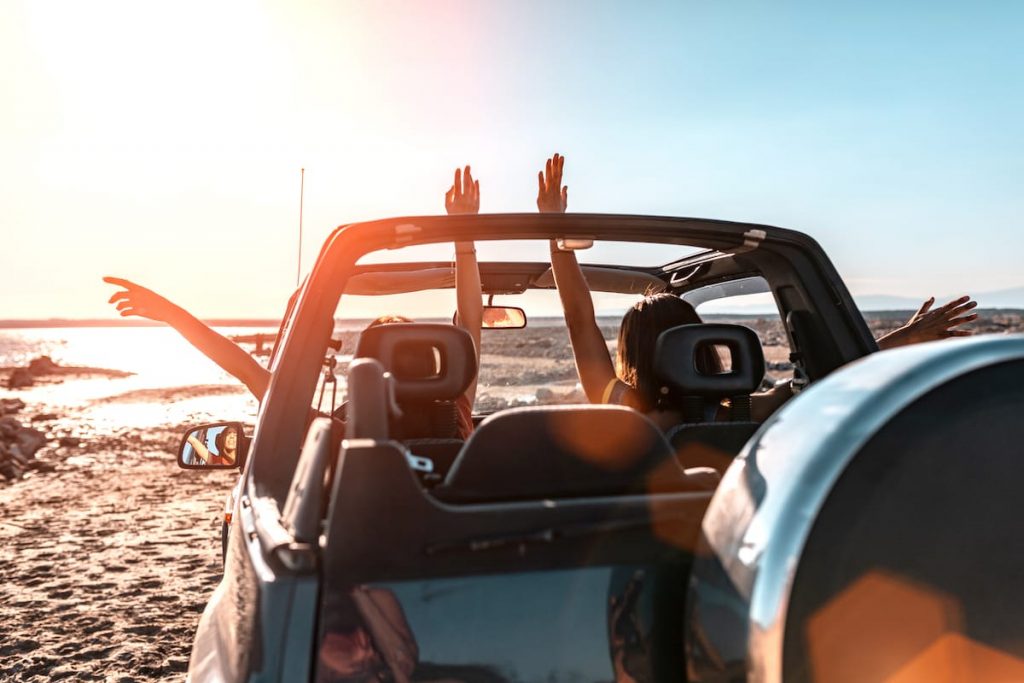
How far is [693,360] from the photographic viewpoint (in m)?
2.52

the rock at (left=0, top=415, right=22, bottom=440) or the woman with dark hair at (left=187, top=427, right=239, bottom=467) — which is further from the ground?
the woman with dark hair at (left=187, top=427, right=239, bottom=467)

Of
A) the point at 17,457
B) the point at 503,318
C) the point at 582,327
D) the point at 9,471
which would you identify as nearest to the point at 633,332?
the point at 582,327

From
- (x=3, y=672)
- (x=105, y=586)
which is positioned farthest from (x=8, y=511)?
(x=3, y=672)

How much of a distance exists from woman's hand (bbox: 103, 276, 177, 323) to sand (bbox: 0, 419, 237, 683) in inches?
82.5

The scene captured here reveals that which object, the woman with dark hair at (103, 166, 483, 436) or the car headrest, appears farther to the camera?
the woman with dark hair at (103, 166, 483, 436)

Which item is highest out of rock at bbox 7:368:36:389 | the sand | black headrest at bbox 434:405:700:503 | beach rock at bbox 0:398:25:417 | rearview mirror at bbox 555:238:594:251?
rearview mirror at bbox 555:238:594:251

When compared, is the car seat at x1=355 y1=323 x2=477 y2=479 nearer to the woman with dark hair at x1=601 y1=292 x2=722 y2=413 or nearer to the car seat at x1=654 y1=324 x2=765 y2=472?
the car seat at x1=654 y1=324 x2=765 y2=472

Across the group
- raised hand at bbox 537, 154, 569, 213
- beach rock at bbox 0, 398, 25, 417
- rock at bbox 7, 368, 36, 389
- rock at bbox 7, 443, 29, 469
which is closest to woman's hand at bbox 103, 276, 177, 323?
raised hand at bbox 537, 154, 569, 213

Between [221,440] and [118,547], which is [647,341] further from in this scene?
[118,547]

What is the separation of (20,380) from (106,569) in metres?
31.6

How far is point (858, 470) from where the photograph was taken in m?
1.39

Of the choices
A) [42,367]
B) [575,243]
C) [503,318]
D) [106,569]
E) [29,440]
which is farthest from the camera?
[42,367]

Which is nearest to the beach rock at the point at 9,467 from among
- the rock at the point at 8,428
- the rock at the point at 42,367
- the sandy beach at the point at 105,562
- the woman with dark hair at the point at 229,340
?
the sandy beach at the point at 105,562

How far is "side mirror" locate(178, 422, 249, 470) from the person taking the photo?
10.8 feet
